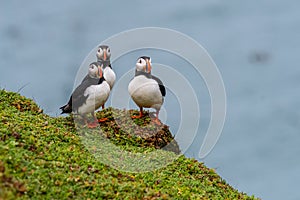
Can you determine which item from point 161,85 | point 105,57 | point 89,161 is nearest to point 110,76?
point 105,57

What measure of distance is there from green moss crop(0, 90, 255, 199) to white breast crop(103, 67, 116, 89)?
94 centimetres

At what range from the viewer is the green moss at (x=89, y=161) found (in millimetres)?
7934

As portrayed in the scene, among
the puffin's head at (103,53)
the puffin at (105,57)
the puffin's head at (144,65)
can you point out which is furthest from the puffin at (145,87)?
the puffin's head at (103,53)

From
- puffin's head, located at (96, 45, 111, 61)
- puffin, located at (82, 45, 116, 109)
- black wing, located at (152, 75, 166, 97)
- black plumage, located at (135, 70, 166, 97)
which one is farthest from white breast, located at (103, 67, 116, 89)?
black wing, located at (152, 75, 166, 97)

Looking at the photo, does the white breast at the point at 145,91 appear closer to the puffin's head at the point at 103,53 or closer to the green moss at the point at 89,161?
the green moss at the point at 89,161

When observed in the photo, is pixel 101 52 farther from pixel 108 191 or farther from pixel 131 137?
pixel 108 191

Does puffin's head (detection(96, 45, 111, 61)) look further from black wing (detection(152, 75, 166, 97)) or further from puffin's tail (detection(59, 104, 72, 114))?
puffin's tail (detection(59, 104, 72, 114))

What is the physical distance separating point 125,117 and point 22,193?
19.2 ft

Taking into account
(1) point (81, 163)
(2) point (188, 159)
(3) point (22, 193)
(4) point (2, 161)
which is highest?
(2) point (188, 159)

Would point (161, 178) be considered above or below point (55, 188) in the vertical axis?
above

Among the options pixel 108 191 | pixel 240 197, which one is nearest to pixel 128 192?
pixel 108 191

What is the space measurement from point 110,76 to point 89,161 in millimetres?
4705

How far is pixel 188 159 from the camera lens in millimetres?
12062

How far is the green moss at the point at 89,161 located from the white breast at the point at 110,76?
3.10 feet
